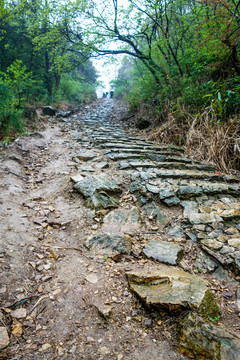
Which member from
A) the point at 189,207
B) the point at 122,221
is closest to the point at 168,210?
the point at 189,207

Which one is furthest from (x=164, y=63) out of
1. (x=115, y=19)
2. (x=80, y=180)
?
(x=80, y=180)

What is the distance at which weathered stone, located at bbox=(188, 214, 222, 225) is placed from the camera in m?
2.32

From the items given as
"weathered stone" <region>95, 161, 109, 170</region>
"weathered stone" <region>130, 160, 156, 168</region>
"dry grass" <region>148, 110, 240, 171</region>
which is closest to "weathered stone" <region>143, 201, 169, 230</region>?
"weathered stone" <region>130, 160, 156, 168</region>

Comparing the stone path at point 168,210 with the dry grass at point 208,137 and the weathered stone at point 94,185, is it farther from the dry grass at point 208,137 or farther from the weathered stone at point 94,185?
the dry grass at point 208,137

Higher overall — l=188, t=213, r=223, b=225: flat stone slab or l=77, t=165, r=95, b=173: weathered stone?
l=77, t=165, r=95, b=173: weathered stone

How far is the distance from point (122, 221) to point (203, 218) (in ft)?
3.25

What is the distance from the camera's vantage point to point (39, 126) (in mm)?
6141

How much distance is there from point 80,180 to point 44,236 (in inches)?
43.4

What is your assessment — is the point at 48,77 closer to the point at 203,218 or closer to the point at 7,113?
the point at 7,113

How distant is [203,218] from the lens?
237cm

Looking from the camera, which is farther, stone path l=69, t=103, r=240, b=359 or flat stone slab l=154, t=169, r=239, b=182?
flat stone slab l=154, t=169, r=239, b=182

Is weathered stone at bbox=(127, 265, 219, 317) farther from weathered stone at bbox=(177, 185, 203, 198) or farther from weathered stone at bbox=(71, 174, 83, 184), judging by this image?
weathered stone at bbox=(71, 174, 83, 184)

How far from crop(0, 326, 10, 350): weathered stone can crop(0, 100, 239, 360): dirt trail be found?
3 cm

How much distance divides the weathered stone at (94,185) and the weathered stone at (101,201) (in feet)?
0.30
